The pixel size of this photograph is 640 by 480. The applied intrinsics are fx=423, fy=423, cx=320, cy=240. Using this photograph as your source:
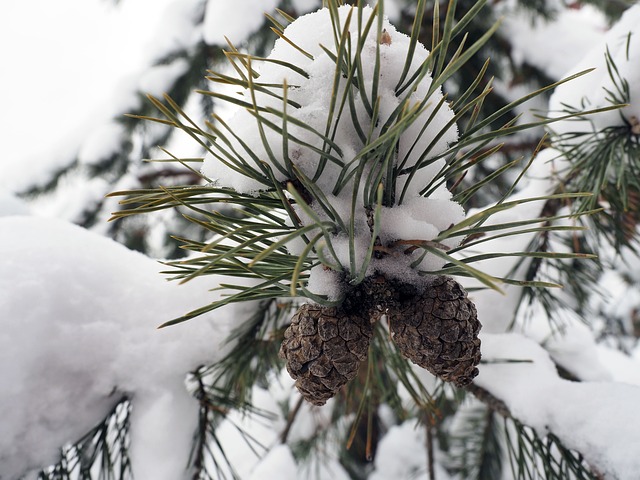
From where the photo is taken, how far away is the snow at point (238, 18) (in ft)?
4.69

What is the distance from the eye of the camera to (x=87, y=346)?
0.62m

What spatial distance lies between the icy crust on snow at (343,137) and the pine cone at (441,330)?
0.03 metres

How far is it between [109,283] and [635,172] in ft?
2.98

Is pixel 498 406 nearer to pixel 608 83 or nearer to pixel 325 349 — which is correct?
pixel 325 349

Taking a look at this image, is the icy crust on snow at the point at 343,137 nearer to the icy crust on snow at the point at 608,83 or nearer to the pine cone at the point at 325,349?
the pine cone at the point at 325,349

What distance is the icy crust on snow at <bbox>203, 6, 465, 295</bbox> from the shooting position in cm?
43

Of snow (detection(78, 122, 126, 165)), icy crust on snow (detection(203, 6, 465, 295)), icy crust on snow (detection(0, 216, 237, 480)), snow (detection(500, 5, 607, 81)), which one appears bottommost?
icy crust on snow (detection(0, 216, 237, 480))

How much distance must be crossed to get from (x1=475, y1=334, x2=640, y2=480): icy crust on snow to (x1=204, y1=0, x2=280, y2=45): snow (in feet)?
4.16

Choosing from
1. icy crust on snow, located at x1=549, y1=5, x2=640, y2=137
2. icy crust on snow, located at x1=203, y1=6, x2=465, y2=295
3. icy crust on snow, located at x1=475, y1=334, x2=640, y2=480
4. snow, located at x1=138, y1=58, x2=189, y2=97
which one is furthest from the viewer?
snow, located at x1=138, y1=58, x2=189, y2=97

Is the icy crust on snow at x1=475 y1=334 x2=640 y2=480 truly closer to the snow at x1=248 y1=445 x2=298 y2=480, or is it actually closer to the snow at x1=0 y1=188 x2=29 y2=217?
the snow at x1=248 y1=445 x2=298 y2=480

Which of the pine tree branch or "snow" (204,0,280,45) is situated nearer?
the pine tree branch

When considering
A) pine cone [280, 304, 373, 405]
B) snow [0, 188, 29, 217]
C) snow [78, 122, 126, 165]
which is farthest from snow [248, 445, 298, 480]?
snow [78, 122, 126, 165]

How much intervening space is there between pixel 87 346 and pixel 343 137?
0.48 metres

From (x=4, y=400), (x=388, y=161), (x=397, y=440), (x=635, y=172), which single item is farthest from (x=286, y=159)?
(x=397, y=440)
